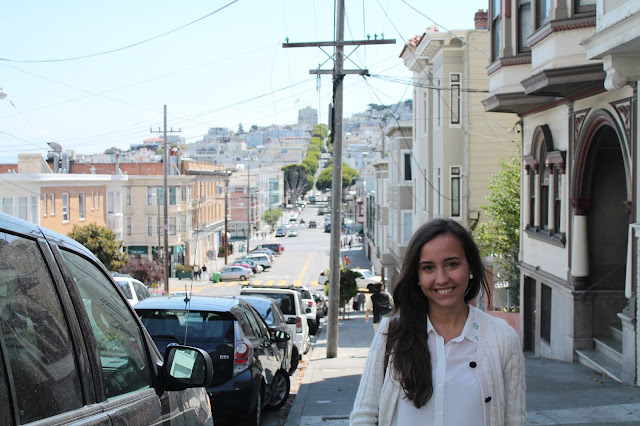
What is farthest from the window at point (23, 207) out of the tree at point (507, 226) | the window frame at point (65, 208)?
the tree at point (507, 226)

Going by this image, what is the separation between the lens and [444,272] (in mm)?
3467

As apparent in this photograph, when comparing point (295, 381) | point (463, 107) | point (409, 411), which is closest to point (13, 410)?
point (409, 411)

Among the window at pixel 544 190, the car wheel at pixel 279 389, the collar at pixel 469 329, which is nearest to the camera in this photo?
the collar at pixel 469 329

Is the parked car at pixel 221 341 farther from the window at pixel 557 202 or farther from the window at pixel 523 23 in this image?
the window at pixel 523 23

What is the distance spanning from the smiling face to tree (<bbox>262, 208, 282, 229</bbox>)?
115 metres

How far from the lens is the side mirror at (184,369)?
4113mm

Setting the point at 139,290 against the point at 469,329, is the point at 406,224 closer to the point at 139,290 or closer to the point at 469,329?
the point at 139,290

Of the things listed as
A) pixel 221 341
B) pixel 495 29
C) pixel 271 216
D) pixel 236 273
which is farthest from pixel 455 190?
pixel 271 216

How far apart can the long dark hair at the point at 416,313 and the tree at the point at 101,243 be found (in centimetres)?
3637

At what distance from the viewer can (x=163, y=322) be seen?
8602 millimetres

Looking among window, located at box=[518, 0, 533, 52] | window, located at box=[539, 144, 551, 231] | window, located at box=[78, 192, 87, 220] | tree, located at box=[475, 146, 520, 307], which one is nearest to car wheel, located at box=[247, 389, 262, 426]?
window, located at box=[539, 144, 551, 231]

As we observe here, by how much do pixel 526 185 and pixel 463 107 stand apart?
10.7 m

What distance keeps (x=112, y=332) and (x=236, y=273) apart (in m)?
52.6

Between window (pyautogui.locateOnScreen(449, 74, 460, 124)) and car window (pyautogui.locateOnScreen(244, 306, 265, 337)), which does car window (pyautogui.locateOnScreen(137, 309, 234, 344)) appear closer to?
car window (pyautogui.locateOnScreen(244, 306, 265, 337))
